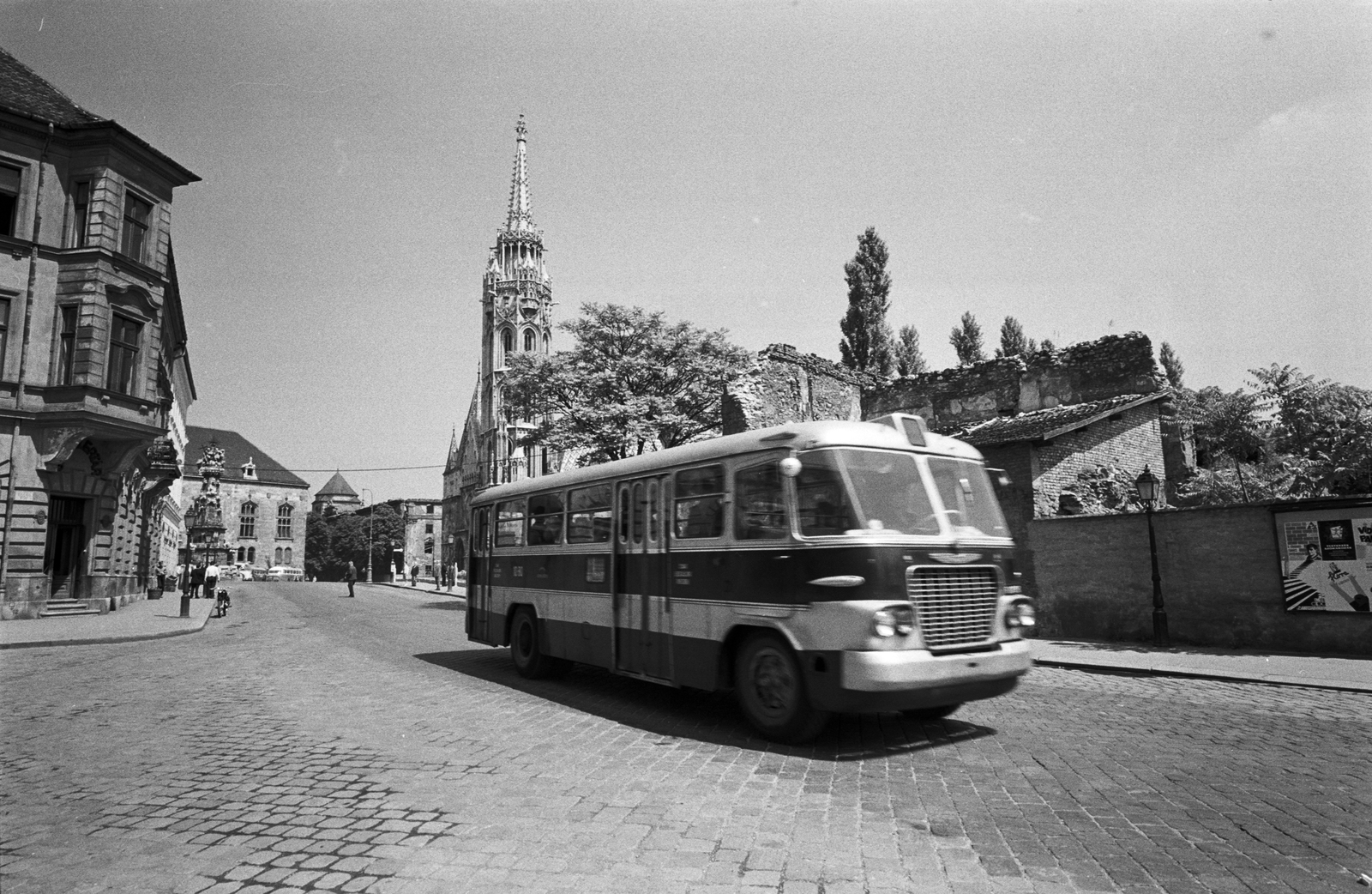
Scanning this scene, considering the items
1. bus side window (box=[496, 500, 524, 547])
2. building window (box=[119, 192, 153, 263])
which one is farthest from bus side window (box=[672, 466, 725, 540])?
building window (box=[119, 192, 153, 263])

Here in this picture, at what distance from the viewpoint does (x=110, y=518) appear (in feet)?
75.8

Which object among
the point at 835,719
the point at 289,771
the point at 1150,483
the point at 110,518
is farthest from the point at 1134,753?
the point at 110,518

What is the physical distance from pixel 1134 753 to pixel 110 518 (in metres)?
27.7

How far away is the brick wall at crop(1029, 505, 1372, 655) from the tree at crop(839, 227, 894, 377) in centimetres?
2673

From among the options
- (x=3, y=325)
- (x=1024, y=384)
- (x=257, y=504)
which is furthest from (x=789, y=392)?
(x=257, y=504)

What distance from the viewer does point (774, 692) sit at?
22.3 ft

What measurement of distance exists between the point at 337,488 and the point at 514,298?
4975 centimetres

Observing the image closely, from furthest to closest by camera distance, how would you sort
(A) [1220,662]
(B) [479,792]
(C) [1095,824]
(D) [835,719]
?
(A) [1220,662]
(D) [835,719]
(B) [479,792]
(C) [1095,824]

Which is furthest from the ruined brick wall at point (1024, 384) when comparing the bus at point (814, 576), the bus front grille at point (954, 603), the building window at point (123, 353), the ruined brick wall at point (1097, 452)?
the building window at point (123, 353)

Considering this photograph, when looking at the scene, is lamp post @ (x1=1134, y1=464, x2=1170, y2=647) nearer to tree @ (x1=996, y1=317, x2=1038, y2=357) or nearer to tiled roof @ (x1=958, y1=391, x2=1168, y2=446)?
tiled roof @ (x1=958, y1=391, x2=1168, y2=446)

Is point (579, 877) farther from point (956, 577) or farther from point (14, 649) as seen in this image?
point (14, 649)

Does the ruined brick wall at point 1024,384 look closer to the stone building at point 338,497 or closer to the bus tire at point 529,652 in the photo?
the bus tire at point 529,652

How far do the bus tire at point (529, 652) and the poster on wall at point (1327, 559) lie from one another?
1237 cm

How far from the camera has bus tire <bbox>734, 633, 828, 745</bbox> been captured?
6441mm
